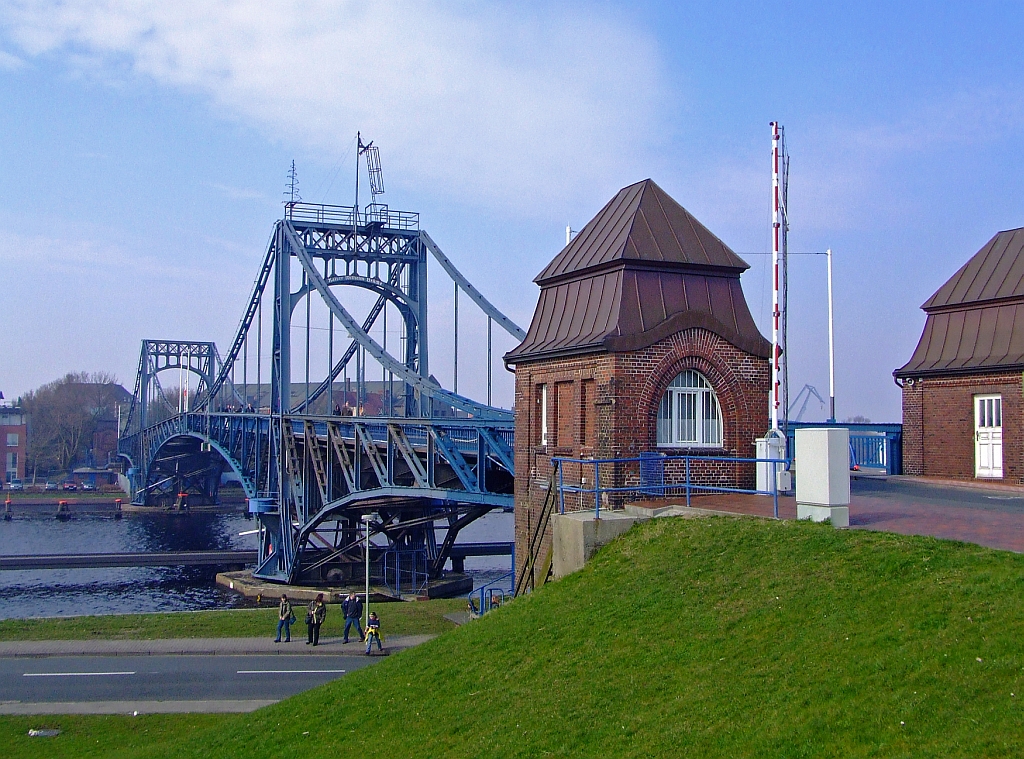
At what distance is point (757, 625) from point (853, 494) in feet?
26.4

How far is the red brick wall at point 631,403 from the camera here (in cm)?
1528

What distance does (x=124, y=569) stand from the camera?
54688 mm

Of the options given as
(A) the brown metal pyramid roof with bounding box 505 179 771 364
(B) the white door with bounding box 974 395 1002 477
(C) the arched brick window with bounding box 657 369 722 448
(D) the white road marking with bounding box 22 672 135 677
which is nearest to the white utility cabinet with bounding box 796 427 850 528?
(C) the arched brick window with bounding box 657 369 722 448

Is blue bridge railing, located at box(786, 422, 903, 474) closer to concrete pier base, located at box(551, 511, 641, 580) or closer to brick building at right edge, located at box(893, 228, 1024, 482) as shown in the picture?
brick building at right edge, located at box(893, 228, 1024, 482)

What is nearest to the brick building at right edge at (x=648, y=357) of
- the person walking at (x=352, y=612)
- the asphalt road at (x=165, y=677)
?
the asphalt road at (x=165, y=677)

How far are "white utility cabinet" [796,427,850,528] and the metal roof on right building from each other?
34.3 feet

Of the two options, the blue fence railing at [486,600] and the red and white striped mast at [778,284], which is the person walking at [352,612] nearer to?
the blue fence railing at [486,600]

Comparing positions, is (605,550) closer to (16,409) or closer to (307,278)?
(307,278)

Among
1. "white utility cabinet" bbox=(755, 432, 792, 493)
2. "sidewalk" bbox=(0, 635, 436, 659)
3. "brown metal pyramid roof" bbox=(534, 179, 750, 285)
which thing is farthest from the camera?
"sidewalk" bbox=(0, 635, 436, 659)

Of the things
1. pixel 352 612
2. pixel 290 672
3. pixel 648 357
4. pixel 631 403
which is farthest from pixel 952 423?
pixel 290 672

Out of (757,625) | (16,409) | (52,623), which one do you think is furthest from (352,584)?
(16,409)

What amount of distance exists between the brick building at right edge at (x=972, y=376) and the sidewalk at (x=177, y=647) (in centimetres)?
1191

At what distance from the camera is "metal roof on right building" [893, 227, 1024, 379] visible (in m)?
21.3

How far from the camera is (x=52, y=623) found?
1021 inches
